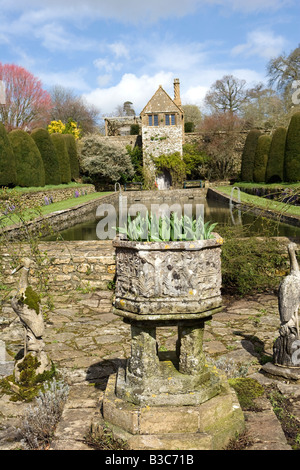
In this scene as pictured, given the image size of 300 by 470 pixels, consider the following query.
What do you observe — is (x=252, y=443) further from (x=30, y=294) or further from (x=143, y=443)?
(x=30, y=294)

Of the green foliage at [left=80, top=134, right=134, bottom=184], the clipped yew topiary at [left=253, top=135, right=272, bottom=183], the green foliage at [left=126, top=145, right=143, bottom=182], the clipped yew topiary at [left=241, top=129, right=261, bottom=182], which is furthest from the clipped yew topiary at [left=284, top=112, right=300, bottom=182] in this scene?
the green foliage at [left=126, top=145, right=143, bottom=182]

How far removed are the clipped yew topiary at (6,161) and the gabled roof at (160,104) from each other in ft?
54.7

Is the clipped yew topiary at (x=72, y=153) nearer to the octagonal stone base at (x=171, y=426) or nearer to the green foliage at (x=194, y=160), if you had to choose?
the green foliage at (x=194, y=160)

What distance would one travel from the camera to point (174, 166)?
34.4m

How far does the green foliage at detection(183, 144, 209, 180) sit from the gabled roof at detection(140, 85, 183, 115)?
3.52 meters

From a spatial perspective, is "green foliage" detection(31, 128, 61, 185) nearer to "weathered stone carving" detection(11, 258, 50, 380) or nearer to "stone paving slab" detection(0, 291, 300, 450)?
"stone paving slab" detection(0, 291, 300, 450)

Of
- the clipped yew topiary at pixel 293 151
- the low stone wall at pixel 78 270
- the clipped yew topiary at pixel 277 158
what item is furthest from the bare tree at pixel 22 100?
the low stone wall at pixel 78 270

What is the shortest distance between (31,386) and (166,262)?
2004 mm

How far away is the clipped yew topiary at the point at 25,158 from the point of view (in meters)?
21.3

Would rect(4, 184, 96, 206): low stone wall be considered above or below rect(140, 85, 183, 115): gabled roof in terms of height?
below

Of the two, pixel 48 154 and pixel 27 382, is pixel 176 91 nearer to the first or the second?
pixel 48 154

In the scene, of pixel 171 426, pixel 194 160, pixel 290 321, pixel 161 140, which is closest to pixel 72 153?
pixel 161 140

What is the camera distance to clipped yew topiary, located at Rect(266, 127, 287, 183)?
25.0 metres

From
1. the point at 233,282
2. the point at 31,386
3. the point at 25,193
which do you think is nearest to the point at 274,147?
the point at 25,193
